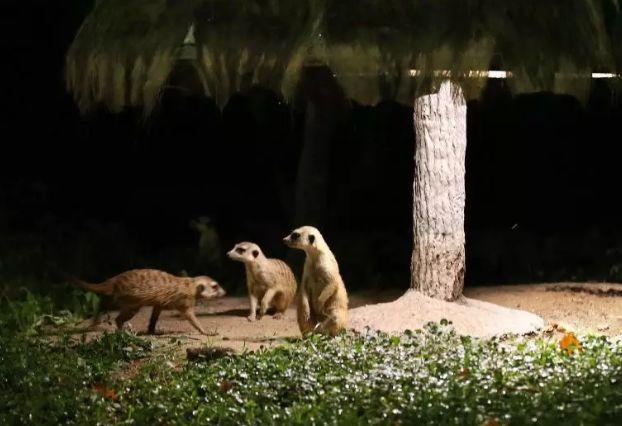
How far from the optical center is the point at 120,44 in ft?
25.4

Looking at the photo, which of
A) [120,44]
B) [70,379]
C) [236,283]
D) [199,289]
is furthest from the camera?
[236,283]

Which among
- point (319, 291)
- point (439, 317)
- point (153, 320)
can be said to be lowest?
point (153, 320)

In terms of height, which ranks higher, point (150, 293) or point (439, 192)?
point (439, 192)

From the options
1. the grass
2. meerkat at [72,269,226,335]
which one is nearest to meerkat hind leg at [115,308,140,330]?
meerkat at [72,269,226,335]

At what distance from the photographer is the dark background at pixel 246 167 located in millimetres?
16516

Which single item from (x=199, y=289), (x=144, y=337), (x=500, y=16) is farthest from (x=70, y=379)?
(x=500, y=16)

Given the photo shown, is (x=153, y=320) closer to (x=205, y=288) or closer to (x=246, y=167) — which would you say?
(x=205, y=288)

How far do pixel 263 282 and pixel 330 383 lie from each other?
12.0 feet

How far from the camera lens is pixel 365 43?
720 cm

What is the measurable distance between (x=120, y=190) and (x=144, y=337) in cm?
900

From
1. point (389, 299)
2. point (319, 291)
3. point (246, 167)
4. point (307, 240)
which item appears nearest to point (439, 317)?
point (319, 291)

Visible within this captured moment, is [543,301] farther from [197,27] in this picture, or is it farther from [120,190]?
[120,190]

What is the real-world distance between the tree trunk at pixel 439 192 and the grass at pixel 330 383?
1112mm

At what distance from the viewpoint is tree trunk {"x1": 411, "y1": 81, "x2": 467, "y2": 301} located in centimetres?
923
